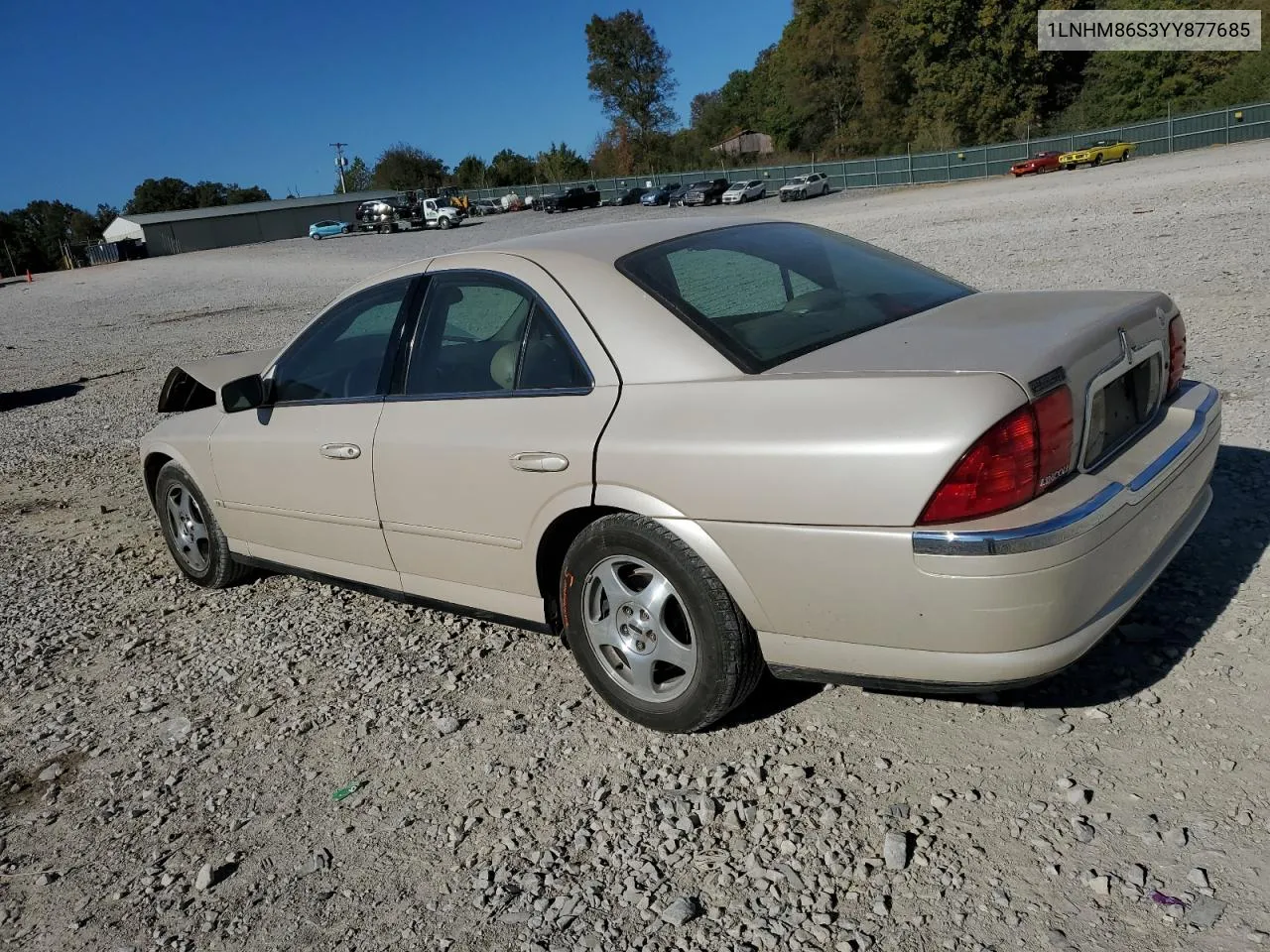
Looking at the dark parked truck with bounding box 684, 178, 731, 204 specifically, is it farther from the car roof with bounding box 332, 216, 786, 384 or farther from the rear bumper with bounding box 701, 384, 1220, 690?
the rear bumper with bounding box 701, 384, 1220, 690

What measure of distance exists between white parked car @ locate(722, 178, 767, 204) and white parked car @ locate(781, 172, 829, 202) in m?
2.51

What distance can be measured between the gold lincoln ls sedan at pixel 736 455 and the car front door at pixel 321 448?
0.05 feet

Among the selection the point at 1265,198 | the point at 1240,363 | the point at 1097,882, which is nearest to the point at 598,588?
the point at 1097,882

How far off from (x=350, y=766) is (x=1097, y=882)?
2257mm

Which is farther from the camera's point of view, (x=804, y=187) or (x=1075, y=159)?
(x=804, y=187)

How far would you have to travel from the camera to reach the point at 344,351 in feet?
14.4

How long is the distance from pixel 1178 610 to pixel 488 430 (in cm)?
247

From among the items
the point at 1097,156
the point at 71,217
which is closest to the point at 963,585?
the point at 1097,156

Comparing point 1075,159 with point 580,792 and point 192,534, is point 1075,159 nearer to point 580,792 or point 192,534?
point 192,534

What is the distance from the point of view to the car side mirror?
14.4 ft

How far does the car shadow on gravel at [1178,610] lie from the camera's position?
3223 mm

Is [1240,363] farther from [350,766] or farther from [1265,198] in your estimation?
[1265,198]

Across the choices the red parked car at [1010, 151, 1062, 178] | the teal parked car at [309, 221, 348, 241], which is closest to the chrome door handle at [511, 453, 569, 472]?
the red parked car at [1010, 151, 1062, 178]

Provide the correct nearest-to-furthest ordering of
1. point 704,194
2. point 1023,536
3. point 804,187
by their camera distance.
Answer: point 1023,536
point 804,187
point 704,194
